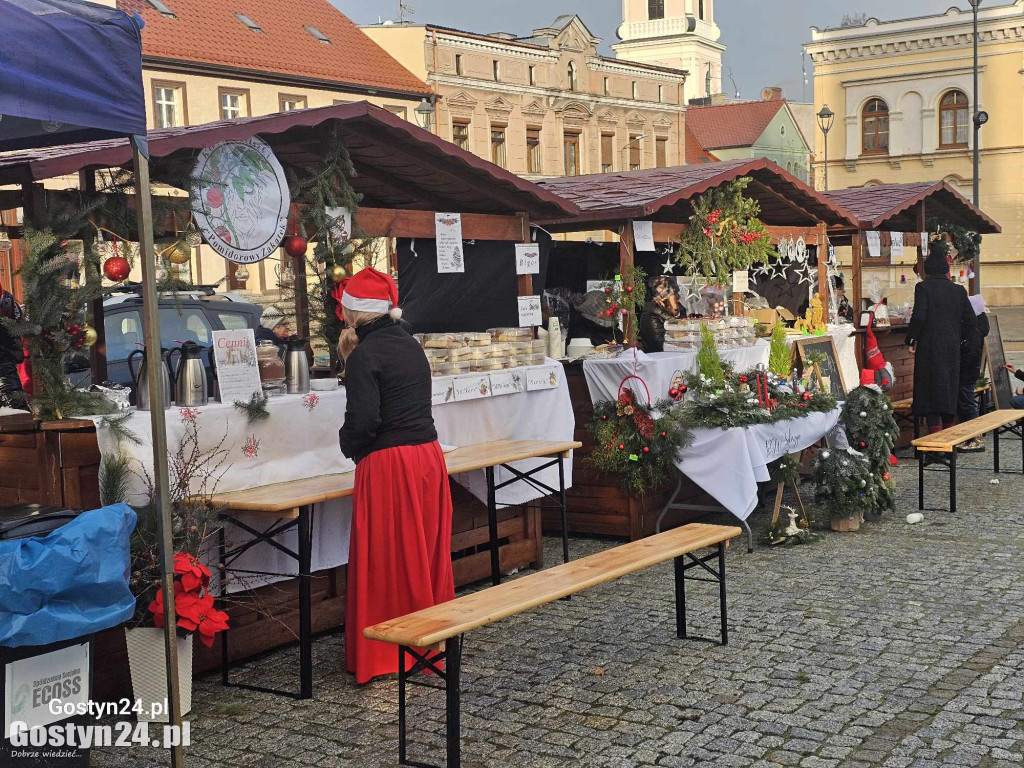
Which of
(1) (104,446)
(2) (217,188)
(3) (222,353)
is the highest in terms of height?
(2) (217,188)

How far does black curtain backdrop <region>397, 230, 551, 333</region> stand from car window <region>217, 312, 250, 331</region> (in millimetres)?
2186

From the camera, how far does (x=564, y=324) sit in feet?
36.7

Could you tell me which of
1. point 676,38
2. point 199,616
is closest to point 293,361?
point 199,616

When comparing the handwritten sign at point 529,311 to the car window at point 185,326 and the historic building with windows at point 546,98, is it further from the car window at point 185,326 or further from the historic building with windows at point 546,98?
the historic building with windows at point 546,98

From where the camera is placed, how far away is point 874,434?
882cm

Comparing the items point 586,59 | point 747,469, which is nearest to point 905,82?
point 586,59

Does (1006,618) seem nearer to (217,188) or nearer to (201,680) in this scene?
(201,680)

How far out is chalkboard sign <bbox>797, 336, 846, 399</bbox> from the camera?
1090cm

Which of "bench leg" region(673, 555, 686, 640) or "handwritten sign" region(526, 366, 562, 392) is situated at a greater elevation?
"handwritten sign" region(526, 366, 562, 392)

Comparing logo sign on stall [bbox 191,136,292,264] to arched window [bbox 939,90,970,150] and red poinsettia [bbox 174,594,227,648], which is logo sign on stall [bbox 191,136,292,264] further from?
arched window [bbox 939,90,970,150]

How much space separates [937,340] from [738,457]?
4.14 metres

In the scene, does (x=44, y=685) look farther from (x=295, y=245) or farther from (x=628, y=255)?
(x=628, y=255)

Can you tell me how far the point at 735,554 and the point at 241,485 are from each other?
12.0ft

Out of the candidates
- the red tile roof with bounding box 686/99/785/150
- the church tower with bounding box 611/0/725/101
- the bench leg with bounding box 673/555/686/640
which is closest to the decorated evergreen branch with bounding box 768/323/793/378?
the bench leg with bounding box 673/555/686/640
